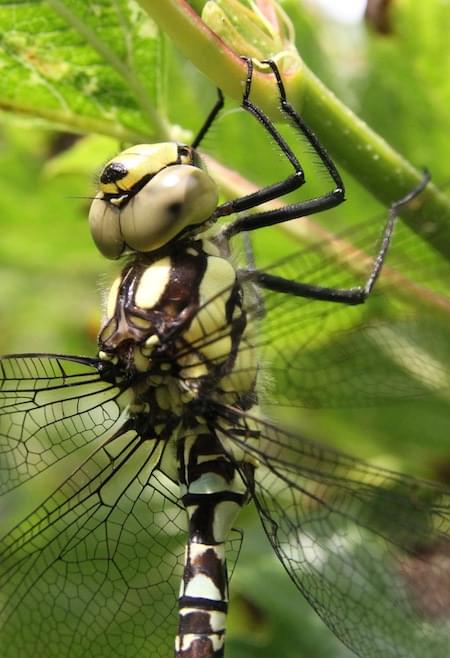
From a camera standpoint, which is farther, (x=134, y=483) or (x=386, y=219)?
(x=134, y=483)

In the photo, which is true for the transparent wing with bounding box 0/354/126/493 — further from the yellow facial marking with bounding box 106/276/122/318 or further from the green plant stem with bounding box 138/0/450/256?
the green plant stem with bounding box 138/0/450/256

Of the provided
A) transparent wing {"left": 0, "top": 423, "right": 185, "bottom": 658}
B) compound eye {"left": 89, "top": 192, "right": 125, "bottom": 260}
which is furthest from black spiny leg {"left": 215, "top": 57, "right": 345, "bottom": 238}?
transparent wing {"left": 0, "top": 423, "right": 185, "bottom": 658}

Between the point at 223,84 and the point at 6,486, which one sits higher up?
the point at 223,84

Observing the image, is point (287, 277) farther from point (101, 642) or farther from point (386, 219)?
point (101, 642)

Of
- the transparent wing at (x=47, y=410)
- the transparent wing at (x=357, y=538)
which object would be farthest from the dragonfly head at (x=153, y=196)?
the transparent wing at (x=357, y=538)

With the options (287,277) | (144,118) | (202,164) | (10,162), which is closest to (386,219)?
(287,277)

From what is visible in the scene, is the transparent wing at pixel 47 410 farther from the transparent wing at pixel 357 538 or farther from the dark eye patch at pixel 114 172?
the dark eye patch at pixel 114 172
